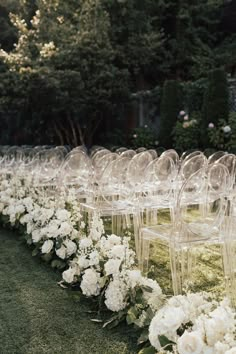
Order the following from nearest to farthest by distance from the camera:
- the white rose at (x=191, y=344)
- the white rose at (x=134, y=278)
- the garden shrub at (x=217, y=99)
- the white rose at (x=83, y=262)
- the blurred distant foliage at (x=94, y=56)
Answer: the white rose at (x=191, y=344)
the white rose at (x=134, y=278)
the white rose at (x=83, y=262)
the garden shrub at (x=217, y=99)
the blurred distant foliage at (x=94, y=56)

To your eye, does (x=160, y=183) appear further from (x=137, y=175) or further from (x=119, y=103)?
(x=119, y=103)

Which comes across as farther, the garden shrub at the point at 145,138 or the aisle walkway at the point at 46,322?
the garden shrub at the point at 145,138

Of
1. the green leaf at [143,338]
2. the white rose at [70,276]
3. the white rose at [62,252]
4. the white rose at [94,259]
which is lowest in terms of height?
the green leaf at [143,338]

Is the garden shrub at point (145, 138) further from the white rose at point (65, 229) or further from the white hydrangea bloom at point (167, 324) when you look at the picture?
the white hydrangea bloom at point (167, 324)

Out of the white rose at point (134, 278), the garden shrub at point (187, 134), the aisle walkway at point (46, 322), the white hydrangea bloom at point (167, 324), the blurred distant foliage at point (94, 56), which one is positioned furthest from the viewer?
the blurred distant foliage at point (94, 56)

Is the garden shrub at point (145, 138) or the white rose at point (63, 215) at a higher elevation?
the garden shrub at point (145, 138)

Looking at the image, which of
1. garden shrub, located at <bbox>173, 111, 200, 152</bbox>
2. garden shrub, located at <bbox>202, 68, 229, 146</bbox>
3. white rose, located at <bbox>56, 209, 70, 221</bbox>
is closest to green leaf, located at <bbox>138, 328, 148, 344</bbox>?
white rose, located at <bbox>56, 209, 70, 221</bbox>

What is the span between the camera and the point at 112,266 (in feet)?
10.2

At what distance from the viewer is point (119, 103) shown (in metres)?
13.3

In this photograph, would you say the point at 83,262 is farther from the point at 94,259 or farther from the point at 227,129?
the point at 227,129

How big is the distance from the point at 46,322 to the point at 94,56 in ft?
31.4

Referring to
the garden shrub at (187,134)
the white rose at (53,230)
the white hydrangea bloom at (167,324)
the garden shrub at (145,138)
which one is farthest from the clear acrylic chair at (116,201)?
the garden shrub at (145,138)

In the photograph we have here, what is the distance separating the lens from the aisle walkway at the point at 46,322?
2801 mm

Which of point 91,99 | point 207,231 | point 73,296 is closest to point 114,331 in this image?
point 73,296
